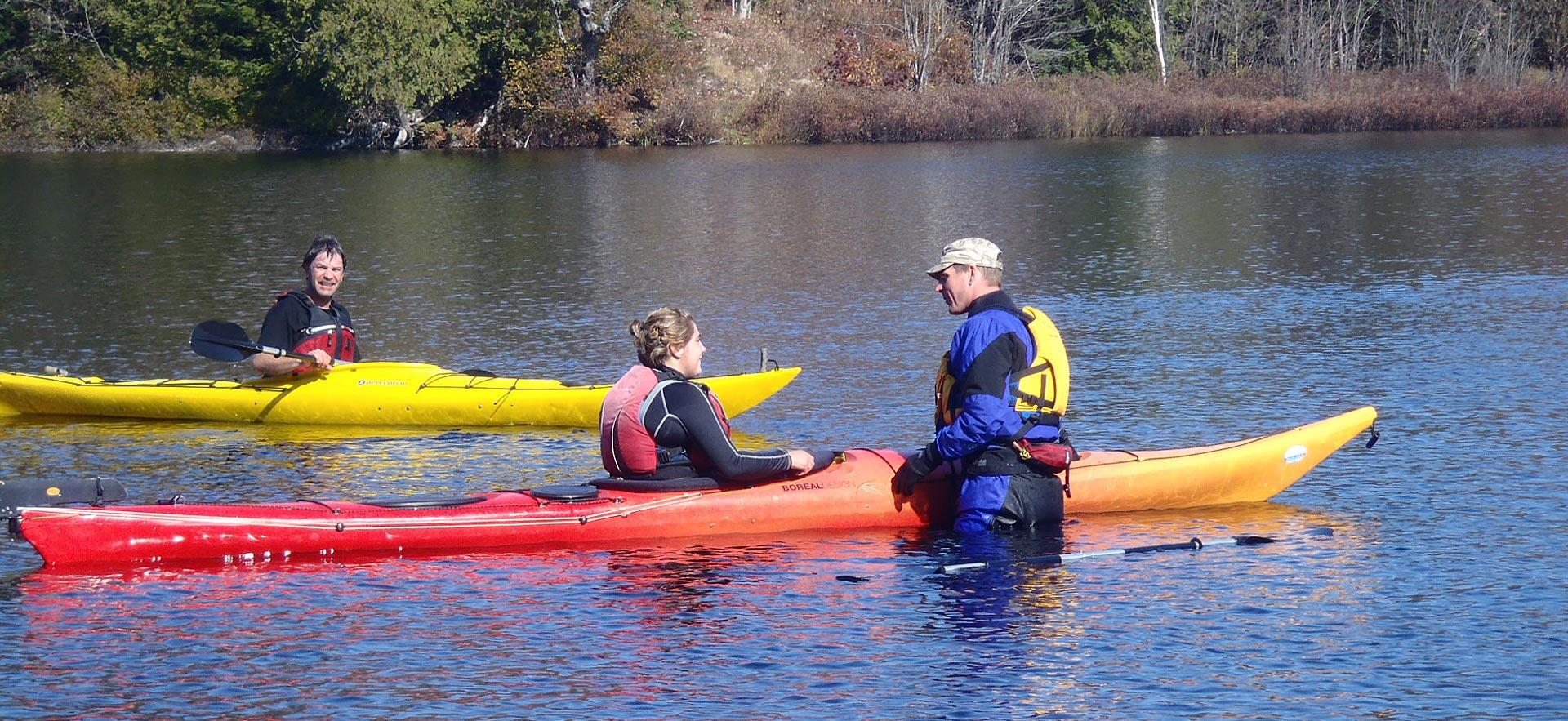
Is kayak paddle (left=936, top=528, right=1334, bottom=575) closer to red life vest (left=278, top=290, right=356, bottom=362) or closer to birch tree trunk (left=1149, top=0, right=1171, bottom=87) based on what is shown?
red life vest (left=278, top=290, right=356, bottom=362)

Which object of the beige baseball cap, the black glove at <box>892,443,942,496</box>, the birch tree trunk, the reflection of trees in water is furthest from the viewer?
the birch tree trunk

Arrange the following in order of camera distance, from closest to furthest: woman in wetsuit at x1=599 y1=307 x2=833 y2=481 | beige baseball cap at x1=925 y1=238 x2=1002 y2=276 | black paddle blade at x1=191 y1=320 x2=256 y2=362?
beige baseball cap at x1=925 y1=238 x2=1002 y2=276
woman in wetsuit at x1=599 y1=307 x2=833 y2=481
black paddle blade at x1=191 y1=320 x2=256 y2=362

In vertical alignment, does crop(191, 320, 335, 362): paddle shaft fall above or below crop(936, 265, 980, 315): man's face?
below

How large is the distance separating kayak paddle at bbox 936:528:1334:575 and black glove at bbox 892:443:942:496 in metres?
0.50

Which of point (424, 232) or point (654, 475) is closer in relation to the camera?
point (654, 475)

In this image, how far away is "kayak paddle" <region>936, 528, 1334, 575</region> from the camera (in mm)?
7137

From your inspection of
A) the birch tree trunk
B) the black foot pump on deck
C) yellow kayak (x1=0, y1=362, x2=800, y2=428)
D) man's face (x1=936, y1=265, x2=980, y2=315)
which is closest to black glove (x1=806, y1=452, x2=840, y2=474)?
man's face (x1=936, y1=265, x2=980, y2=315)

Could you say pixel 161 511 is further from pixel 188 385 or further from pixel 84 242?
pixel 84 242

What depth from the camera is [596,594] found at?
6.97m

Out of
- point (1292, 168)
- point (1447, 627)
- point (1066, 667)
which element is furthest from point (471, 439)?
point (1292, 168)

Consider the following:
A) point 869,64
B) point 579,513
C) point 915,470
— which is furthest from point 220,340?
point 869,64

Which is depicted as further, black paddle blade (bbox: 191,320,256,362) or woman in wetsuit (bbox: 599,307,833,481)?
black paddle blade (bbox: 191,320,256,362)

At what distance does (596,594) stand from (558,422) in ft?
12.0

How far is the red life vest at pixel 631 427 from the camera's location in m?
7.27
